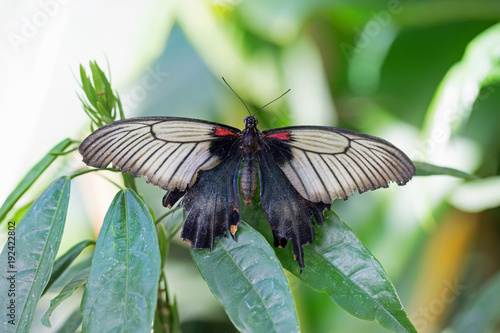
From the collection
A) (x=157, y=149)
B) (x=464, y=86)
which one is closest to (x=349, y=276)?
(x=157, y=149)

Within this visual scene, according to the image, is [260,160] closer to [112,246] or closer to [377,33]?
[112,246]

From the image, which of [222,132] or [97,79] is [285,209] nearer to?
[222,132]

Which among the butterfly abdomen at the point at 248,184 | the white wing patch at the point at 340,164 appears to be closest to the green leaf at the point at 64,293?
the butterfly abdomen at the point at 248,184

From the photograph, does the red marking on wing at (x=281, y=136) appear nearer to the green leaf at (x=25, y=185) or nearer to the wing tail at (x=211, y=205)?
the wing tail at (x=211, y=205)

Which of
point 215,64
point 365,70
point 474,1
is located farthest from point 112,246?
point 474,1

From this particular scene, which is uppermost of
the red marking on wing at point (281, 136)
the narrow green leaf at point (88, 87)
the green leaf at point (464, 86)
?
the green leaf at point (464, 86)

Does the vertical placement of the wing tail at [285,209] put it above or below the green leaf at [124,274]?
above

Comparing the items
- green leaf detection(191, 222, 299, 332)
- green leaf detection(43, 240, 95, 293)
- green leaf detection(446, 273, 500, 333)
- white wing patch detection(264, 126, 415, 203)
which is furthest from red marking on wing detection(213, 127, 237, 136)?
green leaf detection(446, 273, 500, 333)
